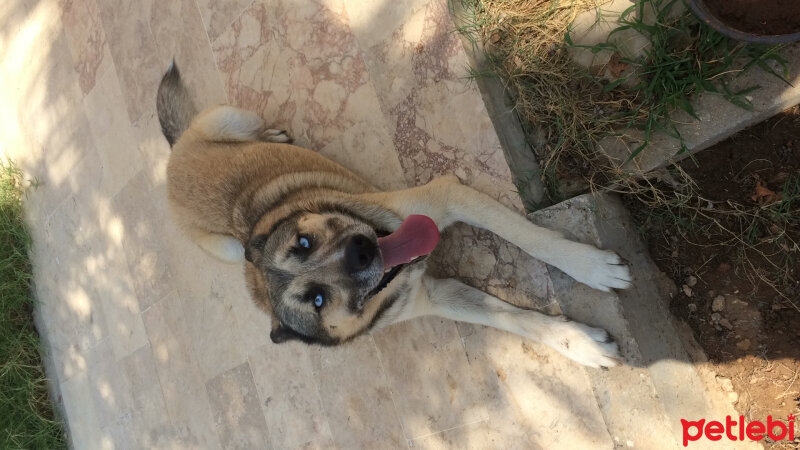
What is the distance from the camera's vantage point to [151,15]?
480 centimetres

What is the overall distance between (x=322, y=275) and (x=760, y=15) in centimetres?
220

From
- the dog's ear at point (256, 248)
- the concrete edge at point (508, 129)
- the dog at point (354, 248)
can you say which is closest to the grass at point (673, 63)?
the concrete edge at point (508, 129)

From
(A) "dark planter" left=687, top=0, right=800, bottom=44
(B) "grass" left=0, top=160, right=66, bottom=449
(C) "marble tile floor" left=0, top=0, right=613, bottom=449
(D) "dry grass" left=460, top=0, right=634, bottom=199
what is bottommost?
(B) "grass" left=0, top=160, right=66, bottom=449

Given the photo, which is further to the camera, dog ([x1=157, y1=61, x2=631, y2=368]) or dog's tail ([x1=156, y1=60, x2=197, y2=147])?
dog's tail ([x1=156, y1=60, x2=197, y2=147])

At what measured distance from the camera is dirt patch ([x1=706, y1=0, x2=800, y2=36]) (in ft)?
6.70

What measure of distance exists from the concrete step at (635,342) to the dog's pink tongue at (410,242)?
61cm

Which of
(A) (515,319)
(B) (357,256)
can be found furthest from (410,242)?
(A) (515,319)

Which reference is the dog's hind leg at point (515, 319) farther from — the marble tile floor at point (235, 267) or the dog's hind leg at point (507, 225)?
the dog's hind leg at point (507, 225)

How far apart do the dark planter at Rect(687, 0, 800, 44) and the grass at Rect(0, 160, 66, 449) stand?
22.4 feet

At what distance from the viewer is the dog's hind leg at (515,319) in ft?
8.34

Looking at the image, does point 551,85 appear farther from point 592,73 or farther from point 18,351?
point 18,351

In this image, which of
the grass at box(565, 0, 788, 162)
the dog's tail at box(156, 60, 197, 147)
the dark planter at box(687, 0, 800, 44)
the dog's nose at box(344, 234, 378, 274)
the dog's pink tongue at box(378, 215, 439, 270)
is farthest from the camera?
the dog's tail at box(156, 60, 197, 147)

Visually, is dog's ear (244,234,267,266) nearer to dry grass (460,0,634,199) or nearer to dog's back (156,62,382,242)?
dog's back (156,62,382,242)

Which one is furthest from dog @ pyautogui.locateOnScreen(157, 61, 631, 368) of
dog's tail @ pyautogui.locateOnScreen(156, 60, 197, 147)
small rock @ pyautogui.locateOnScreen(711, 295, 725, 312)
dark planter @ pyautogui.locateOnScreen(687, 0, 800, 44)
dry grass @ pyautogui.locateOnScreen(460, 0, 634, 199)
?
dark planter @ pyautogui.locateOnScreen(687, 0, 800, 44)
